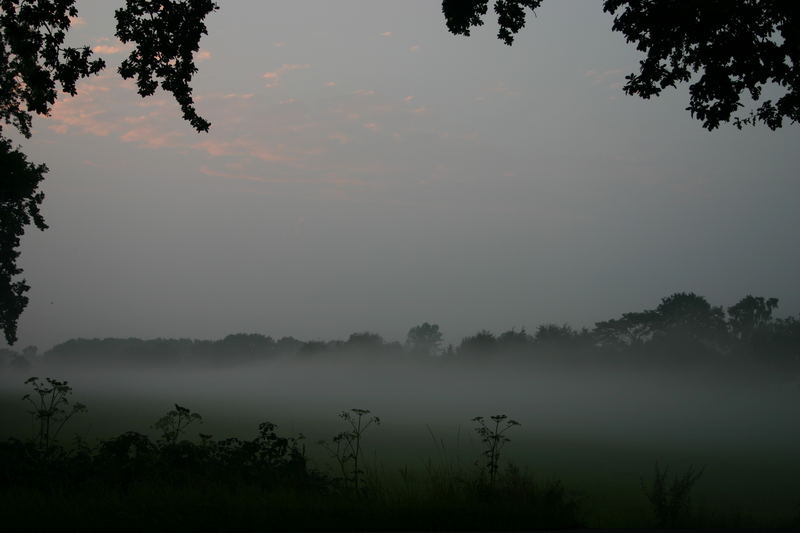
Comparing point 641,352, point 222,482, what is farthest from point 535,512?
point 641,352

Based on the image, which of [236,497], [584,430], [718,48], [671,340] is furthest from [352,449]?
[671,340]

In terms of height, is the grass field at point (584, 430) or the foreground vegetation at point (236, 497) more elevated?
the foreground vegetation at point (236, 497)

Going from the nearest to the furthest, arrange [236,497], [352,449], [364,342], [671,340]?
[236,497], [352,449], [671,340], [364,342]

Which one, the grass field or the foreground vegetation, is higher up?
the foreground vegetation

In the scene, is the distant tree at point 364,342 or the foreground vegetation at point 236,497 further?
the distant tree at point 364,342

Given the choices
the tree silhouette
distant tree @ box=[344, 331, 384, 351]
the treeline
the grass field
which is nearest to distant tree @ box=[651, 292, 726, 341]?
the treeline

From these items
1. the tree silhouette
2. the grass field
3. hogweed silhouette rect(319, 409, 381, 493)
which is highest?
the tree silhouette

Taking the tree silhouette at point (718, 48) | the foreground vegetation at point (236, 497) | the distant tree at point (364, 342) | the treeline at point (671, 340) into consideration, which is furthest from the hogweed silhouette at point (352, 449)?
the distant tree at point (364, 342)

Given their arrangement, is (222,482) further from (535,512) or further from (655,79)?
(655,79)

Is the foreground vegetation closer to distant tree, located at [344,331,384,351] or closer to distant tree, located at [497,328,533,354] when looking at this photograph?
distant tree, located at [497,328,533,354]

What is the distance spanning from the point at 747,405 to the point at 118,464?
85.6 meters

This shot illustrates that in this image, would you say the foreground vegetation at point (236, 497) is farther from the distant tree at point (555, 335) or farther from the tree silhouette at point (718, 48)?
the distant tree at point (555, 335)

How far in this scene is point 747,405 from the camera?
76625 millimetres

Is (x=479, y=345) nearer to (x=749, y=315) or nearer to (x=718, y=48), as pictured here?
(x=749, y=315)
